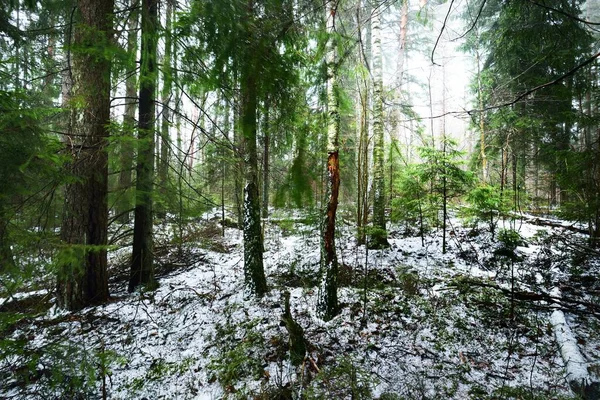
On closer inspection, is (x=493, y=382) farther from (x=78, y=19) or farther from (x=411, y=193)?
(x=78, y=19)

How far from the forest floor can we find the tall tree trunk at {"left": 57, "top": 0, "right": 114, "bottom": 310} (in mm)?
441

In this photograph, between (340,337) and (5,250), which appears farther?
(340,337)

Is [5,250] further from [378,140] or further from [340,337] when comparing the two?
[378,140]

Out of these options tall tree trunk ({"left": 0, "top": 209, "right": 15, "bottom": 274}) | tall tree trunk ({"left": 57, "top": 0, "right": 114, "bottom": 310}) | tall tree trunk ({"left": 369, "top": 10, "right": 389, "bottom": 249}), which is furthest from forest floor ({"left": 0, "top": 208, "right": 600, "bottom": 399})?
tall tree trunk ({"left": 369, "top": 10, "right": 389, "bottom": 249})

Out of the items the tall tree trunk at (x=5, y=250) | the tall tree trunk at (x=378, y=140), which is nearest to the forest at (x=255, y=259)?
the tall tree trunk at (x=5, y=250)

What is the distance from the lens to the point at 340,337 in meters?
3.97

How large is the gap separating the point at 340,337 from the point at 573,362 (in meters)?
2.72

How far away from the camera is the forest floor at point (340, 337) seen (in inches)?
118

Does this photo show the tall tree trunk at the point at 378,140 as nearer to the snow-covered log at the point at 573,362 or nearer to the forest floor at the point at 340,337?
the forest floor at the point at 340,337

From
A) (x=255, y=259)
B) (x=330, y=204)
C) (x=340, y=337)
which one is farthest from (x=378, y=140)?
(x=340, y=337)

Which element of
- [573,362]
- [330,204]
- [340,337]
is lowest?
[340,337]

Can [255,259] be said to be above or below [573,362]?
above

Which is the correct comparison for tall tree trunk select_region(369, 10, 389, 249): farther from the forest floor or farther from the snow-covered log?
the snow-covered log

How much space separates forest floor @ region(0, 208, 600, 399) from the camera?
3002 mm
